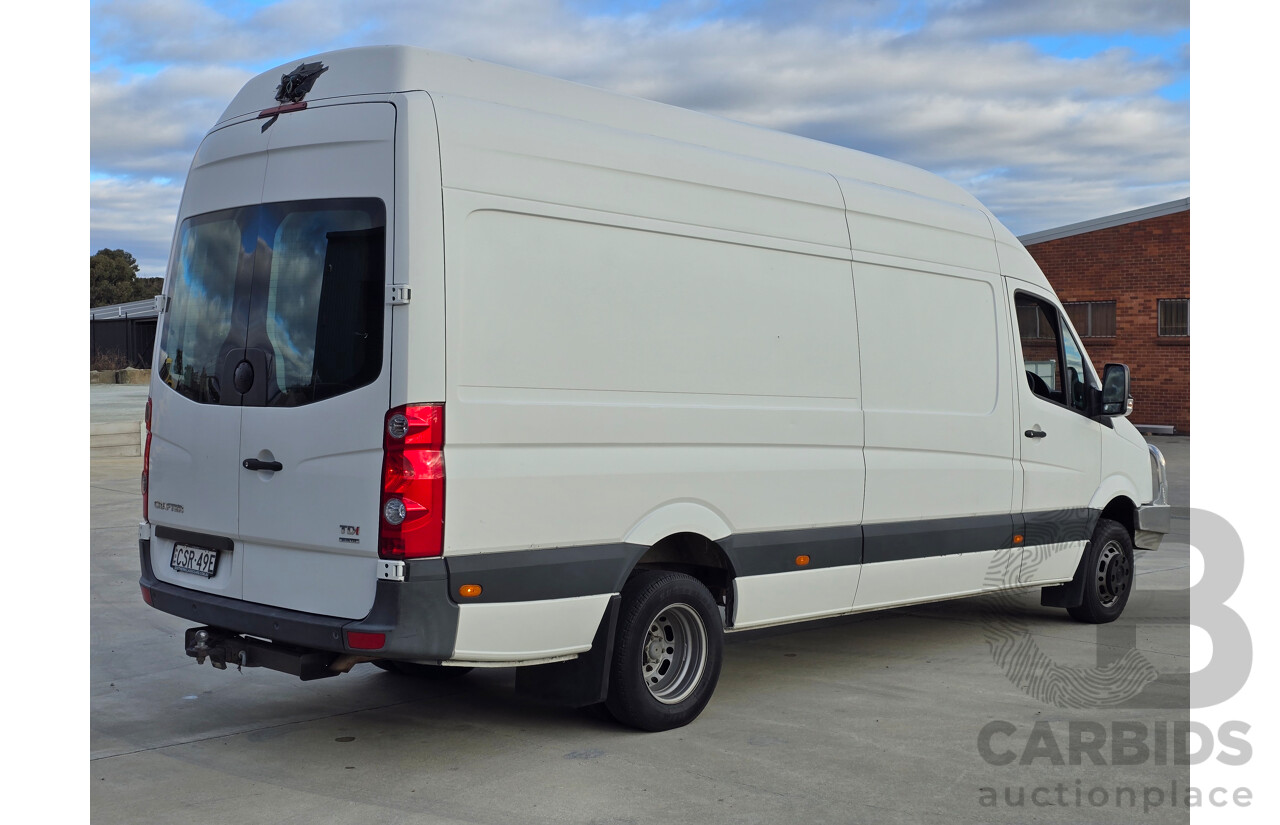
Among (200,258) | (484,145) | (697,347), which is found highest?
(484,145)


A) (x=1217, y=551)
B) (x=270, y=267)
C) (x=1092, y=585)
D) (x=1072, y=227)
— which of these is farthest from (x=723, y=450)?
(x=1072, y=227)

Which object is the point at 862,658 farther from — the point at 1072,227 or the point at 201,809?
the point at 1072,227

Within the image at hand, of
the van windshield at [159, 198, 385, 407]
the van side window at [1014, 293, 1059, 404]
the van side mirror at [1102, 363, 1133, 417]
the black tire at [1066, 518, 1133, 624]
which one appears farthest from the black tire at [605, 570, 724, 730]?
the van side mirror at [1102, 363, 1133, 417]

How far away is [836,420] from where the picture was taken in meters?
6.61

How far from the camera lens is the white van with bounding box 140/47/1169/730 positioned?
4.91m

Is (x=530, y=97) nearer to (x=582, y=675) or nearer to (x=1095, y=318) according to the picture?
(x=582, y=675)

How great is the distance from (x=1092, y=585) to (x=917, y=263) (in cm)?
283

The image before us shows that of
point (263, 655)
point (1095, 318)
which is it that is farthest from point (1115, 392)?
point (1095, 318)

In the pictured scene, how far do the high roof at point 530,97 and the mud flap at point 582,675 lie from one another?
2.25 meters

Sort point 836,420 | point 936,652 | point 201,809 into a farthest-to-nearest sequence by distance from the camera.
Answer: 1. point 936,652
2. point 836,420
3. point 201,809

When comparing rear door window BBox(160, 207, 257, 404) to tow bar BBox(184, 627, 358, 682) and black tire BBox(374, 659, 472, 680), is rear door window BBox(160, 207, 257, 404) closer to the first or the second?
tow bar BBox(184, 627, 358, 682)

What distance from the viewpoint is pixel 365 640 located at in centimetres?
481

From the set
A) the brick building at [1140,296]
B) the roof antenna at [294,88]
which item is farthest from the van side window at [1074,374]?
the brick building at [1140,296]

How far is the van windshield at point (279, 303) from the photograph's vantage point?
4988 millimetres
